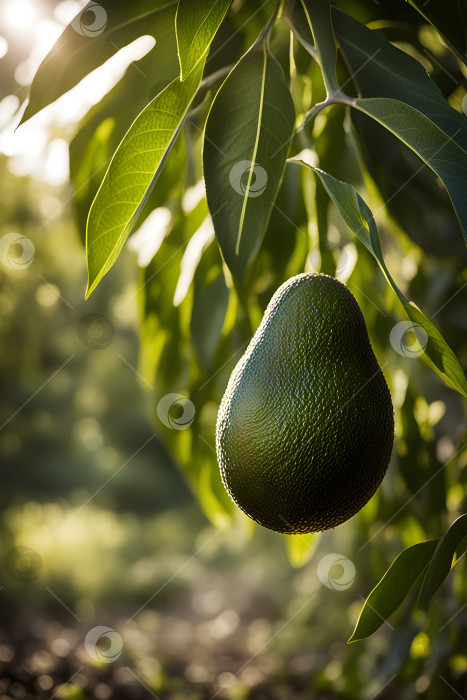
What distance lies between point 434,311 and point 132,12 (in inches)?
26.2

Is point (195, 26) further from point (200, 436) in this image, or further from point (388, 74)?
point (200, 436)

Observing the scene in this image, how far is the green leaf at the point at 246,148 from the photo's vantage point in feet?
1.82

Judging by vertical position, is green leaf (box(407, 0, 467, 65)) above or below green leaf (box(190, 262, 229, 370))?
above

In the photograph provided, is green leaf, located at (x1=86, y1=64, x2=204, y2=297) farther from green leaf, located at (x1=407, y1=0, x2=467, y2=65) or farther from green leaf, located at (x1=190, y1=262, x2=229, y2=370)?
green leaf, located at (x1=190, y1=262, x2=229, y2=370)

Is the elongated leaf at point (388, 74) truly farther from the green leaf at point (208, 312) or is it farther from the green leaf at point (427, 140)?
the green leaf at point (208, 312)

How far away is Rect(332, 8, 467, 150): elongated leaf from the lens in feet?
1.82

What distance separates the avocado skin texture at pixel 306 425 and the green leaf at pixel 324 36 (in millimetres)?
172

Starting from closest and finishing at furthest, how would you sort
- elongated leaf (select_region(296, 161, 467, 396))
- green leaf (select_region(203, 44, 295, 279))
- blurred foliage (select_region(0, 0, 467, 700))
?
elongated leaf (select_region(296, 161, 467, 396)) < green leaf (select_region(203, 44, 295, 279)) < blurred foliage (select_region(0, 0, 467, 700))

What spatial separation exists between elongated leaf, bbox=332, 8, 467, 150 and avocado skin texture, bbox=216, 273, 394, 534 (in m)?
0.20

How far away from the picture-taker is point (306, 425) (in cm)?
46

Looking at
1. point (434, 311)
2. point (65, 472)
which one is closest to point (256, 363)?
point (434, 311)

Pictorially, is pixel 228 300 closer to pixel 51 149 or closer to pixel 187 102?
pixel 187 102

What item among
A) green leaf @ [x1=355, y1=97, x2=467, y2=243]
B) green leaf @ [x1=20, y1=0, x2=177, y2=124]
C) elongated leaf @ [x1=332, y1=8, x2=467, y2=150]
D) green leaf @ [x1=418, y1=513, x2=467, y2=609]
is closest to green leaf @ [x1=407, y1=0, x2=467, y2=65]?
elongated leaf @ [x1=332, y1=8, x2=467, y2=150]

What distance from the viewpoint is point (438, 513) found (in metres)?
1.05
